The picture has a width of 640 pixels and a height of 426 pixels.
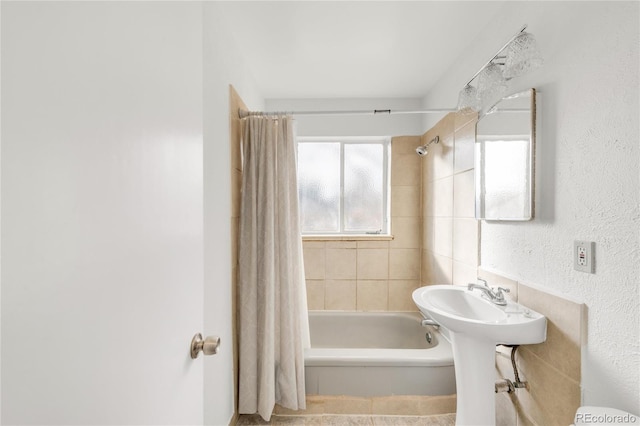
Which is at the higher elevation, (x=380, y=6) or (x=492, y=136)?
(x=380, y=6)

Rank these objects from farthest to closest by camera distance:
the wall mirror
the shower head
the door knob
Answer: the shower head
the wall mirror
the door knob

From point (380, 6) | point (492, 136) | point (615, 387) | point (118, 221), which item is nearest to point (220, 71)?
point (380, 6)

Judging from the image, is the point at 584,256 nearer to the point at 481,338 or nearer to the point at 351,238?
the point at 481,338

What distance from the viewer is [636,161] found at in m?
0.89

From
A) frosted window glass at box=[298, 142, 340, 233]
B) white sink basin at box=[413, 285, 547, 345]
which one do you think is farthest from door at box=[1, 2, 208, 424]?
frosted window glass at box=[298, 142, 340, 233]

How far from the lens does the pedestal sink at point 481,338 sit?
1.20 metres

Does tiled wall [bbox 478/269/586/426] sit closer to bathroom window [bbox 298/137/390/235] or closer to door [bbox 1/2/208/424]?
door [bbox 1/2/208/424]

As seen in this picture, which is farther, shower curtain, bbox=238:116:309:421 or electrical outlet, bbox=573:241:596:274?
shower curtain, bbox=238:116:309:421

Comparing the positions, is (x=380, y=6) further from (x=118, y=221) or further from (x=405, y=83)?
(x=118, y=221)

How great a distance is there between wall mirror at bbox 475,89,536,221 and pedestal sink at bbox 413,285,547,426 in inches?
17.5

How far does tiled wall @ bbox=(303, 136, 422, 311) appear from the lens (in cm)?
274

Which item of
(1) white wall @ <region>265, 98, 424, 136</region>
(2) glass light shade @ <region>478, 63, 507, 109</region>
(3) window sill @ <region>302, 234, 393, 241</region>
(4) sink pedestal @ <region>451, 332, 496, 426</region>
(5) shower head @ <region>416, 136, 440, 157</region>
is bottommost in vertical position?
(4) sink pedestal @ <region>451, 332, 496, 426</region>

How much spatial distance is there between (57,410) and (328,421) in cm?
178

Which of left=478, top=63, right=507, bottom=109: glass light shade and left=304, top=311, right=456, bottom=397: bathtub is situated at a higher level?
left=478, top=63, right=507, bottom=109: glass light shade
